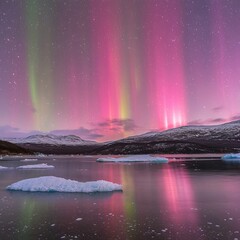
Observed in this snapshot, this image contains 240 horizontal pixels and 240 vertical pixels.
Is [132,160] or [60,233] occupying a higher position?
[132,160]

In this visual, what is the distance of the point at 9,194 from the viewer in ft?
74.4

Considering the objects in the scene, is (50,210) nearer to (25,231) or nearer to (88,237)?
(25,231)

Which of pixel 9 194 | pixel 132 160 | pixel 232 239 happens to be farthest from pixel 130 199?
pixel 132 160

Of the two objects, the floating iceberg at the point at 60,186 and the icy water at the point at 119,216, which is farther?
the floating iceberg at the point at 60,186

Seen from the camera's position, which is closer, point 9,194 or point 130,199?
point 130,199

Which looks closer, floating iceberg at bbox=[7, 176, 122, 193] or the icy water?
the icy water

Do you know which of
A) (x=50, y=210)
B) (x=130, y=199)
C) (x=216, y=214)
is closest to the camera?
(x=216, y=214)

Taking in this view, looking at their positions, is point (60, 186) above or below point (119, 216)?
above

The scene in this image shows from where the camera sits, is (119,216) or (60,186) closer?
(119,216)

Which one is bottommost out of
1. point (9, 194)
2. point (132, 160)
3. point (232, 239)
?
point (232, 239)

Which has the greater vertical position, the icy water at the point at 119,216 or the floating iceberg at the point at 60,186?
the floating iceberg at the point at 60,186

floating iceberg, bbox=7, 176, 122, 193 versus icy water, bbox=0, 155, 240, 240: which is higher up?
floating iceberg, bbox=7, 176, 122, 193

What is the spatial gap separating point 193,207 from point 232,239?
21.9 ft

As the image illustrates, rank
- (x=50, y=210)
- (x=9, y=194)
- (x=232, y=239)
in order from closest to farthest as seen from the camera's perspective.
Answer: (x=232, y=239), (x=50, y=210), (x=9, y=194)
